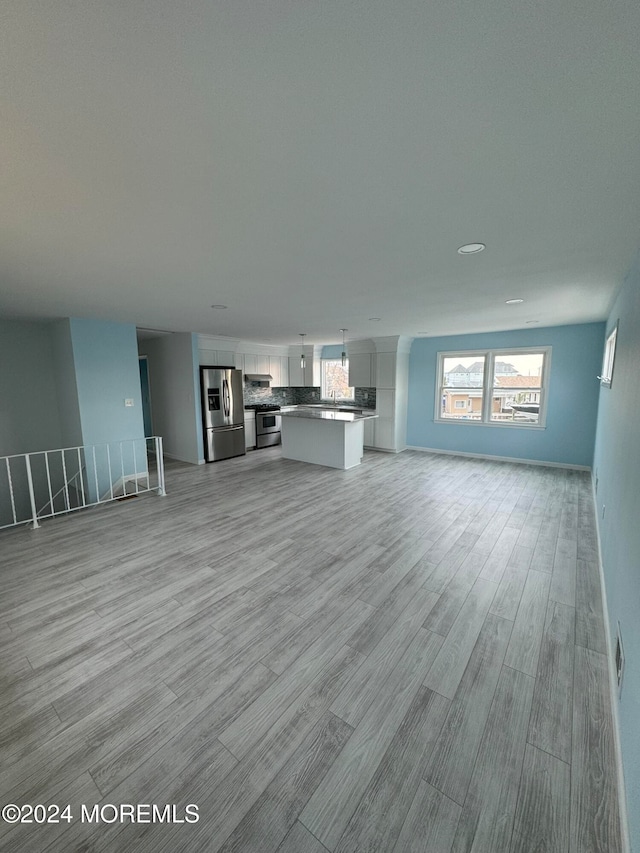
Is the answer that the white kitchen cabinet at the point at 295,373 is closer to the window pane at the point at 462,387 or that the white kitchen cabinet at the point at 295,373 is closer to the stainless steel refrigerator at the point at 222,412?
the stainless steel refrigerator at the point at 222,412

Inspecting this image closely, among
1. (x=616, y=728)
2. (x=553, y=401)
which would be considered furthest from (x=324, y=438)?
(x=616, y=728)

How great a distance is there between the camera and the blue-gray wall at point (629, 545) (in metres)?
1.22

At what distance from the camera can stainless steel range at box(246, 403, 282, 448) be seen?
25.6 feet

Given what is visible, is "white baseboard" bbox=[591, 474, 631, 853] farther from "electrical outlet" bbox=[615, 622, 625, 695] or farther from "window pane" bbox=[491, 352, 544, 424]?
"window pane" bbox=[491, 352, 544, 424]

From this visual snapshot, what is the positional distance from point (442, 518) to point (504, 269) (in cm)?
266

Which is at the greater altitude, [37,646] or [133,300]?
[133,300]

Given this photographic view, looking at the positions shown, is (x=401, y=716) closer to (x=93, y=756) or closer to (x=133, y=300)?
(x=93, y=756)

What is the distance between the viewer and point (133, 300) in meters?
3.67

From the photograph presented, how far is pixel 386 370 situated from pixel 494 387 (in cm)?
216

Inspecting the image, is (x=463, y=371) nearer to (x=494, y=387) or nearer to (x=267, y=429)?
(x=494, y=387)

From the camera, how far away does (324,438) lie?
628 centimetres

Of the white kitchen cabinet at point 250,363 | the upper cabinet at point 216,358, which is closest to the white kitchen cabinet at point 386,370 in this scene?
the white kitchen cabinet at point 250,363

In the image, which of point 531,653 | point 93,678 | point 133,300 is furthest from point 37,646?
point 133,300

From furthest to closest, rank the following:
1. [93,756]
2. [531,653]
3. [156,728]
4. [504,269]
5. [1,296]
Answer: [1,296]
[504,269]
[531,653]
[156,728]
[93,756]
